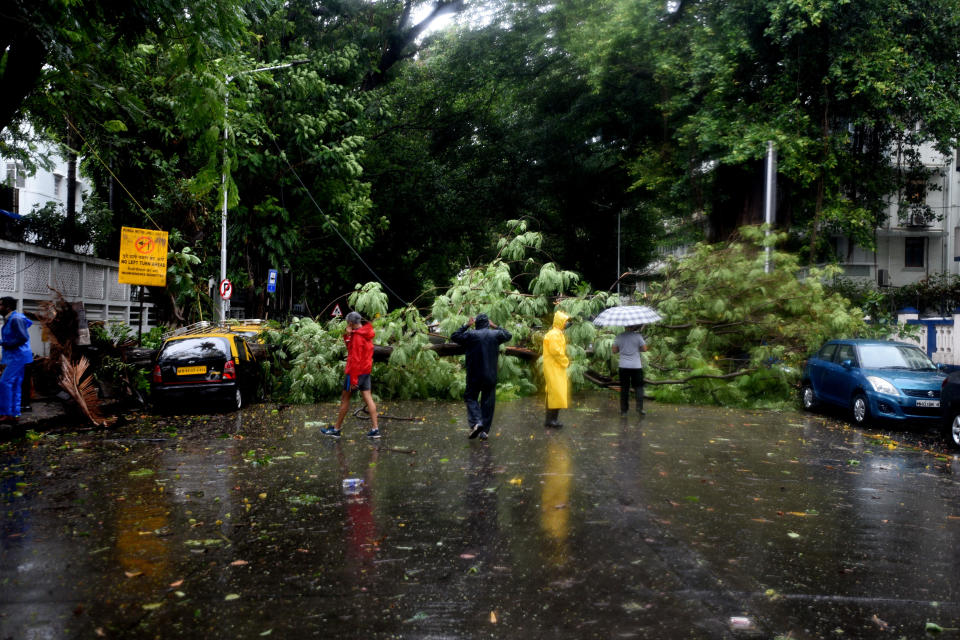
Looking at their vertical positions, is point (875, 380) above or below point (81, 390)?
above

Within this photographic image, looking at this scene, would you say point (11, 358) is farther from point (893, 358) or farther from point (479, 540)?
point (893, 358)

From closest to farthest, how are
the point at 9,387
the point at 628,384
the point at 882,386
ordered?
the point at 9,387
the point at 882,386
the point at 628,384

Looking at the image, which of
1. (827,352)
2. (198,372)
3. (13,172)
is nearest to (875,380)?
(827,352)

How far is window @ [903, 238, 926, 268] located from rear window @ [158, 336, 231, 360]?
39226 mm

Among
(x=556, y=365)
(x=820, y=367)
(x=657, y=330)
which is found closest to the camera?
(x=556, y=365)

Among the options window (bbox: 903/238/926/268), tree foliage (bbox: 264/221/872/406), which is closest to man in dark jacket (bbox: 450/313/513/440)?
tree foliage (bbox: 264/221/872/406)

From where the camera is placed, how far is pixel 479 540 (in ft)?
19.0

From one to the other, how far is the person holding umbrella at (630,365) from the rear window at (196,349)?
24.8ft

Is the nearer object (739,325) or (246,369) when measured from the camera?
(246,369)

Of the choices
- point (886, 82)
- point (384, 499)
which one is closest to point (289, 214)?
point (886, 82)

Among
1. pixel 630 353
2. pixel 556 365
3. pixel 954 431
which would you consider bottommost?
pixel 954 431

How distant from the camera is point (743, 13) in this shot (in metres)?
21.8

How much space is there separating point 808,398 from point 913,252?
1269 inches

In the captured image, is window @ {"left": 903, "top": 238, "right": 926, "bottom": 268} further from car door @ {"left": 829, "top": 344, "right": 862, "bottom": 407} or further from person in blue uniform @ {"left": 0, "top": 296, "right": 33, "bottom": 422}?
person in blue uniform @ {"left": 0, "top": 296, "right": 33, "bottom": 422}
